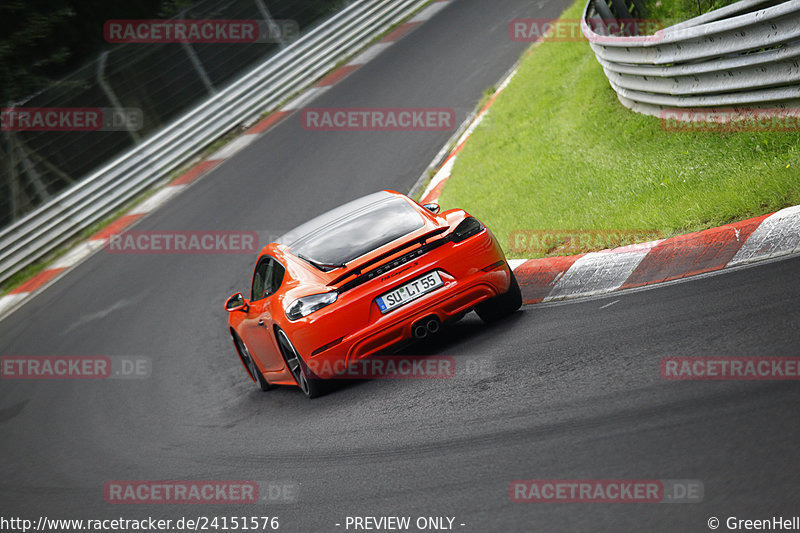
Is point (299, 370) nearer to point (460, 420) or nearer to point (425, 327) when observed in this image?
point (425, 327)

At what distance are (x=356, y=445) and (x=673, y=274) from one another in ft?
8.94

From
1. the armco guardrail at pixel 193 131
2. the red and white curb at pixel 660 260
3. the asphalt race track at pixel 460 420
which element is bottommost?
the red and white curb at pixel 660 260

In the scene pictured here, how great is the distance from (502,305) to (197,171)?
1250 centimetres

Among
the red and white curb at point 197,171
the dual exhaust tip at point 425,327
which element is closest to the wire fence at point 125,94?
the red and white curb at point 197,171

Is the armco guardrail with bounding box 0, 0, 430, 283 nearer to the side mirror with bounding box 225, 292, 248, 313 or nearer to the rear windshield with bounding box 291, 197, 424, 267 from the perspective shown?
the side mirror with bounding box 225, 292, 248, 313

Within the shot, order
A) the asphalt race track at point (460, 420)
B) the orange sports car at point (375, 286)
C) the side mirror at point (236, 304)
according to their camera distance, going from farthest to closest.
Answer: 1. the side mirror at point (236, 304)
2. the orange sports car at point (375, 286)
3. the asphalt race track at point (460, 420)

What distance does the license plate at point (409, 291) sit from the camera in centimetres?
681

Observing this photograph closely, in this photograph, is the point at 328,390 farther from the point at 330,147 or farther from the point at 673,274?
the point at 330,147

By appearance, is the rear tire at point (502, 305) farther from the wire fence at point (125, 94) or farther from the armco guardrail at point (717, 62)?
the wire fence at point (125, 94)

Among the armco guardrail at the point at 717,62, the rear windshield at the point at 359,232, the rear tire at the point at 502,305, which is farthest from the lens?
the armco guardrail at the point at 717,62

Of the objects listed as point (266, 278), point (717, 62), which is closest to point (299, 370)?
point (266, 278)

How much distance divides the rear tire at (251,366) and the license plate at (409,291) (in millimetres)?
2282

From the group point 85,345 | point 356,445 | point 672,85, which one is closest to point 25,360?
point 85,345

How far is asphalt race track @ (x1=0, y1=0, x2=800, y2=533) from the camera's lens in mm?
4270
